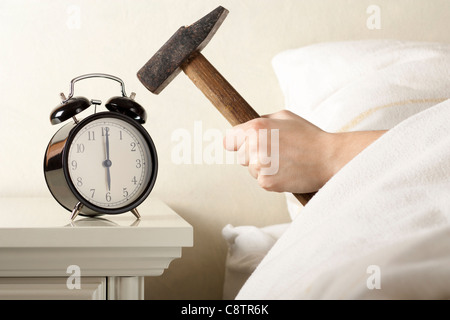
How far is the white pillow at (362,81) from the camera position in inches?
41.4

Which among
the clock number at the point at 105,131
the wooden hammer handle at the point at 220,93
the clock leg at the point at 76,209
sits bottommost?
the clock leg at the point at 76,209

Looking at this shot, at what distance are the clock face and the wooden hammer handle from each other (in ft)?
0.45

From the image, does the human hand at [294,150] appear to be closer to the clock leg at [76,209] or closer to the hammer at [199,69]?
the hammer at [199,69]

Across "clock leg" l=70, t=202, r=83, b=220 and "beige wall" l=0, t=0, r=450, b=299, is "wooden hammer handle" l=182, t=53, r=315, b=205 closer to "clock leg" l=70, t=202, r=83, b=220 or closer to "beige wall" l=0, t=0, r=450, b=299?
"clock leg" l=70, t=202, r=83, b=220

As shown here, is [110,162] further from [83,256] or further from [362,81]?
[362,81]

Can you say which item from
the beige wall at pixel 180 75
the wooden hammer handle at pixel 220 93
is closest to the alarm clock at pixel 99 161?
the wooden hammer handle at pixel 220 93

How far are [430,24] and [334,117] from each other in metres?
0.62

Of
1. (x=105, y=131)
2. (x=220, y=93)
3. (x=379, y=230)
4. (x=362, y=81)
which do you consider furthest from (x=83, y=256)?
(x=362, y=81)

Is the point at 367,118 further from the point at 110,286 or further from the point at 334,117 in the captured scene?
the point at 110,286

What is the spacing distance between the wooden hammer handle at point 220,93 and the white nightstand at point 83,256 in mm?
209

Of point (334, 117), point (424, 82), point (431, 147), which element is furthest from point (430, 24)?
point (431, 147)

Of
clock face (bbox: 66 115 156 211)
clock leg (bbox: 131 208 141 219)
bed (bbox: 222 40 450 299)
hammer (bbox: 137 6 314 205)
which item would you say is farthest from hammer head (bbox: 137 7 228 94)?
bed (bbox: 222 40 450 299)

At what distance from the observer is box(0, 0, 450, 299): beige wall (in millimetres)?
1306

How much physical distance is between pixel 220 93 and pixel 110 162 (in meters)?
0.22
